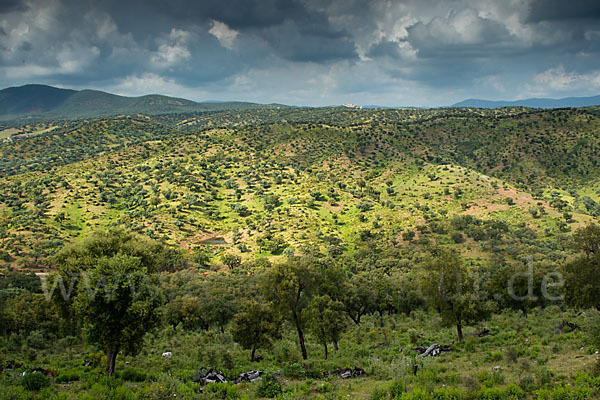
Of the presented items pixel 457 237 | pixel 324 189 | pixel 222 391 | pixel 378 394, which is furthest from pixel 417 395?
pixel 324 189

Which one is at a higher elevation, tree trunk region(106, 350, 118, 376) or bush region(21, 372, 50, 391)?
bush region(21, 372, 50, 391)

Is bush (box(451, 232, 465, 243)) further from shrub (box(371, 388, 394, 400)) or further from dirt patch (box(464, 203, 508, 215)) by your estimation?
shrub (box(371, 388, 394, 400))

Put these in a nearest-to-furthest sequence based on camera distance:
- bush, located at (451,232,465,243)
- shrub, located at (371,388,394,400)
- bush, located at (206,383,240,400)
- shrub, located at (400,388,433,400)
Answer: shrub, located at (400,388,433,400) < shrub, located at (371,388,394,400) < bush, located at (206,383,240,400) < bush, located at (451,232,465,243)

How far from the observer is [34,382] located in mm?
15219

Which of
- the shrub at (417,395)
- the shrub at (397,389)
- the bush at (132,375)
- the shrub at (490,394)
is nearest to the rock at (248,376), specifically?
the bush at (132,375)

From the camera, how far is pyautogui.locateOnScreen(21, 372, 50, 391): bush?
15055mm

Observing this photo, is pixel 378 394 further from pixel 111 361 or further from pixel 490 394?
pixel 111 361

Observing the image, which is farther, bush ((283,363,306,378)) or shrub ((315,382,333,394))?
bush ((283,363,306,378))

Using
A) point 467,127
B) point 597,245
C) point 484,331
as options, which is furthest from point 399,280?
point 467,127

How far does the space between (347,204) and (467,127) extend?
13155cm

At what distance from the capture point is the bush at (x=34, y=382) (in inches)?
593

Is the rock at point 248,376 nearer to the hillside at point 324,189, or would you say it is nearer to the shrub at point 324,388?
the shrub at point 324,388

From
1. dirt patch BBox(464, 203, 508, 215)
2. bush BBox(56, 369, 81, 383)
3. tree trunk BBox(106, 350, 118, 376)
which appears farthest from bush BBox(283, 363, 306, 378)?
dirt patch BBox(464, 203, 508, 215)

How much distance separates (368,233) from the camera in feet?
290
